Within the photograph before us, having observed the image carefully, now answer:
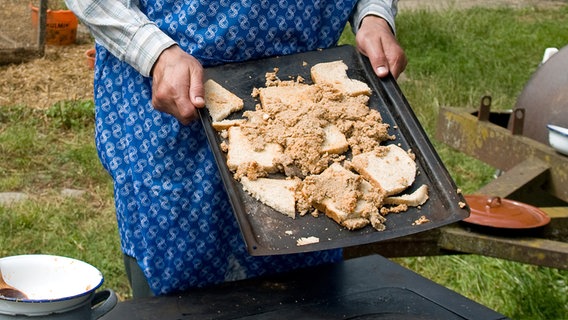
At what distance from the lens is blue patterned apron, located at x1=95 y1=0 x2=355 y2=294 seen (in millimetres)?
2205

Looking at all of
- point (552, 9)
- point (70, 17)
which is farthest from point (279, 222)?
point (552, 9)

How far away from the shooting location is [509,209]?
3.18 m

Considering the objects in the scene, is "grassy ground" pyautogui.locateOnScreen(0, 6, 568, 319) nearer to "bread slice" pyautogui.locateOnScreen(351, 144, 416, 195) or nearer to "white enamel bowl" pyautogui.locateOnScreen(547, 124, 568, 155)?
"white enamel bowl" pyautogui.locateOnScreen(547, 124, 568, 155)

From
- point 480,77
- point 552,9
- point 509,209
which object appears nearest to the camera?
point 509,209

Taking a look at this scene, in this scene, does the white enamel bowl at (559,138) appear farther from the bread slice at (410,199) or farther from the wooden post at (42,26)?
the wooden post at (42,26)

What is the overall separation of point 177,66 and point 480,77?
5240mm

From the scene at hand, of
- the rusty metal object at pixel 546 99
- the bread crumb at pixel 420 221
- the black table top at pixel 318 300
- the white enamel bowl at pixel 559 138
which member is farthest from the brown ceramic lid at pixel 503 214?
the bread crumb at pixel 420 221

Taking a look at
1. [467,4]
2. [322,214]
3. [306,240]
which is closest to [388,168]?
[322,214]

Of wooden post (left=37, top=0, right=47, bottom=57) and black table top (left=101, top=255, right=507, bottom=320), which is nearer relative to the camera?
black table top (left=101, top=255, right=507, bottom=320)

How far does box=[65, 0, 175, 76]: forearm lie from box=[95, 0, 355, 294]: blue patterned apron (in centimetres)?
9

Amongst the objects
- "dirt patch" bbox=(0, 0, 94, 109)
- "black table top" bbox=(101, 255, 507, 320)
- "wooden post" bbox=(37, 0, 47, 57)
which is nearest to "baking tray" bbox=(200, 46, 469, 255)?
"black table top" bbox=(101, 255, 507, 320)

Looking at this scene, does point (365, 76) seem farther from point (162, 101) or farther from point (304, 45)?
point (162, 101)

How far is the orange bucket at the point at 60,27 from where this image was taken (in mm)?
7375

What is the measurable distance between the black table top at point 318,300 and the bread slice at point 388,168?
0.29 metres
